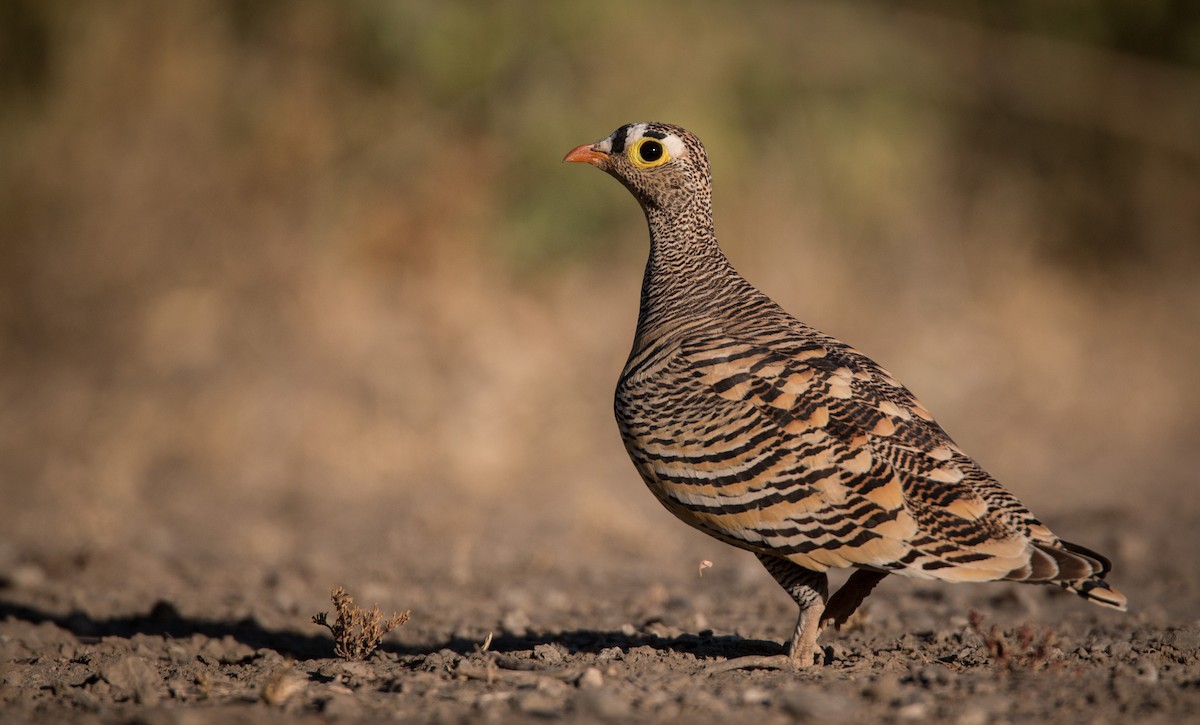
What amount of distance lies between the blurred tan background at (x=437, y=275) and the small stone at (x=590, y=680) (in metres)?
4.06

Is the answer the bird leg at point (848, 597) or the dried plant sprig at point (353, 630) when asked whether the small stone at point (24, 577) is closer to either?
the dried plant sprig at point (353, 630)

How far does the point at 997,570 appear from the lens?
4.27 metres

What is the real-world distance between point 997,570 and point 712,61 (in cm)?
918

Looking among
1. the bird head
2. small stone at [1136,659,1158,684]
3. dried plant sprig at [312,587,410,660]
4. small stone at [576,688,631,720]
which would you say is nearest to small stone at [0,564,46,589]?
dried plant sprig at [312,587,410,660]

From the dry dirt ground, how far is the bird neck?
4.76ft

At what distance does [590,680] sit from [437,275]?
7.06 m

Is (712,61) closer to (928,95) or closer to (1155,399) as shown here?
(928,95)

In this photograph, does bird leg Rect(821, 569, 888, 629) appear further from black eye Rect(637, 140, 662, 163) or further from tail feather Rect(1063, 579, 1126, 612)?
black eye Rect(637, 140, 662, 163)

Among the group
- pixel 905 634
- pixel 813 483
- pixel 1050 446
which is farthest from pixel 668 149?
pixel 1050 446

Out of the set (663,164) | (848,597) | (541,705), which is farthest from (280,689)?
(663,164)

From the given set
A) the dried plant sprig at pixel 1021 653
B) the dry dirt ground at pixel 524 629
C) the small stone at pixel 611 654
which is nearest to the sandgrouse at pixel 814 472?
the dried plant sprig at pixel 1021 653

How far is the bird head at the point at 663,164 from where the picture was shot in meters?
5.71

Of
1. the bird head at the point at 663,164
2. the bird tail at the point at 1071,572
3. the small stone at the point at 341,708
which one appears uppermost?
the bird head at the point at 663,164

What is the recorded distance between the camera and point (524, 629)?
5.70 m
